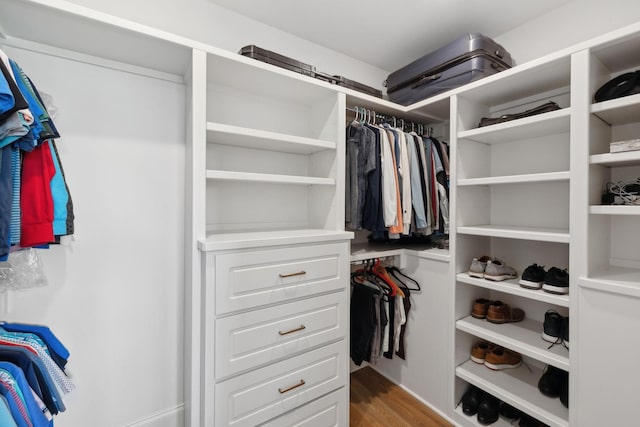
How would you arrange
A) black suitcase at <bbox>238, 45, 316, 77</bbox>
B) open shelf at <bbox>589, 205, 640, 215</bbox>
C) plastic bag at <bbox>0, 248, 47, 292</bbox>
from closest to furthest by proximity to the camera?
plastic bag at <bbox>0, 248, 47, 292</bbox>, open shelf at <bbox>589, 205, 640, 215</bbox>, black suitcase at <bbox>238, 45, 316, 77</bbox>

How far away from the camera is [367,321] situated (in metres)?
1.77

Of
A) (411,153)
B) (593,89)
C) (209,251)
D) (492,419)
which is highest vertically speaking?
(593,89)

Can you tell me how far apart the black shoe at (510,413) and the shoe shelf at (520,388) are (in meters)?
0.17

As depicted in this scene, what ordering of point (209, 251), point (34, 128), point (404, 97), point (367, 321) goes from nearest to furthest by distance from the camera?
1. point (34, 128)
2. point (209, 251)
3. point (367, 321)
4. point (404, 97)

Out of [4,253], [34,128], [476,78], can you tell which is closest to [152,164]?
[34,128]

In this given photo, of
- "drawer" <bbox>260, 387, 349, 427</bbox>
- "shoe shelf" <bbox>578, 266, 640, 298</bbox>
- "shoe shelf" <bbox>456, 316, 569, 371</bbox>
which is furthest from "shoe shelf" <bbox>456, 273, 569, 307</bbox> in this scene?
"drawer" <bbox>260, 387, 349, 427</bbox>

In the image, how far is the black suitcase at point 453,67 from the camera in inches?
63.5

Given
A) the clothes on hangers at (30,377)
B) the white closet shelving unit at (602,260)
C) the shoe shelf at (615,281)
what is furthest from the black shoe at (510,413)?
the clothes on hangers at (30,377)

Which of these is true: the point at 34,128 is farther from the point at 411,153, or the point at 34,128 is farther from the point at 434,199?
the point at 434,199

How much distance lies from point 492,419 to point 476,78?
1.98m

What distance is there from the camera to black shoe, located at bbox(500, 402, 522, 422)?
1.60 meters

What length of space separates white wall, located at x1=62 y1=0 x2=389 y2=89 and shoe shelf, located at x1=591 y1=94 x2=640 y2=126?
1.51 metres

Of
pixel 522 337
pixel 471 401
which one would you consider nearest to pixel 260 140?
pixel 522 337

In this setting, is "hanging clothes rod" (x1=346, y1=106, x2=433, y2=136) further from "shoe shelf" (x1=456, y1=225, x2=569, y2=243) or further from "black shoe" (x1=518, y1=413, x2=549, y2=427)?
Answer: "black shoe" (x1=518, y1=413, x2=549, y2=427)
